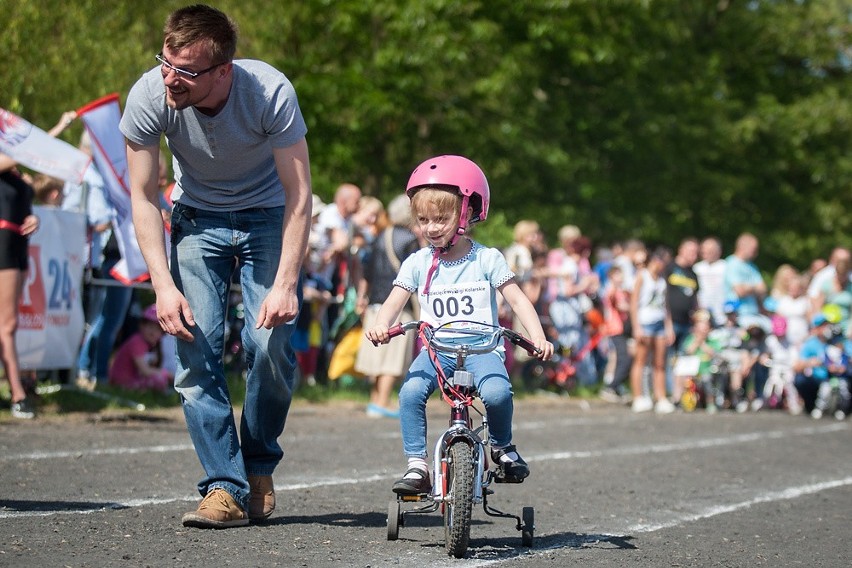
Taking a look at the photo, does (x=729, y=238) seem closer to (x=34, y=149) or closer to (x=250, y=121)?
(x=34, y=149)

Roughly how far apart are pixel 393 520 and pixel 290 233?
1.33 metres

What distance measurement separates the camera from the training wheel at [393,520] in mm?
6383

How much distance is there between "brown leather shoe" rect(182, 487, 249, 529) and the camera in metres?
6.34

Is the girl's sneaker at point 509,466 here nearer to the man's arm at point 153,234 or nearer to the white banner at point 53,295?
the man's arm at point 153,234

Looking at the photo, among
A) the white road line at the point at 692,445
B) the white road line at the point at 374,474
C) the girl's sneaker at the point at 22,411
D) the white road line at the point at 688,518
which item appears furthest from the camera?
the white road line at the point at 692,445

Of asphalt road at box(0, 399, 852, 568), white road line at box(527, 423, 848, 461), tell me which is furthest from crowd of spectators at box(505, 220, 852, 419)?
asphalt road at box(0, 399, 852, 568)

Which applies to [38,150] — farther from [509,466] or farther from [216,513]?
[509,466]

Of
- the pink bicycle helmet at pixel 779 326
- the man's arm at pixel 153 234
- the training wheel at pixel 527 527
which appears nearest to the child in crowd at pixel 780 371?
the pink bicycle helmet at pixel 779 326

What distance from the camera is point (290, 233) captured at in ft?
21.1

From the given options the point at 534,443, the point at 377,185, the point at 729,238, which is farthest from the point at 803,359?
the point at 729,238

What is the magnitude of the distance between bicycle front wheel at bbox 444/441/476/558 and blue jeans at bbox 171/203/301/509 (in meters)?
1.04

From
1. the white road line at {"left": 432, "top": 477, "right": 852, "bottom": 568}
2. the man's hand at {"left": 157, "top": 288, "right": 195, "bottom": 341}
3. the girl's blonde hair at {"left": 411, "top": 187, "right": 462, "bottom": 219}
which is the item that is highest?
the girl's blonde hair at {"left": 411, "top": 187, "right": 462, "bottom": 219}

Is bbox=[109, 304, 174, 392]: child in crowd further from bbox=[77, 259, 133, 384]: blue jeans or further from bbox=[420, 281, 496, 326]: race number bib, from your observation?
bbox=[420, 281, 496, 326]: race number bib

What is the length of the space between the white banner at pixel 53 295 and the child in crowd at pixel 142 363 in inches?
35.4
